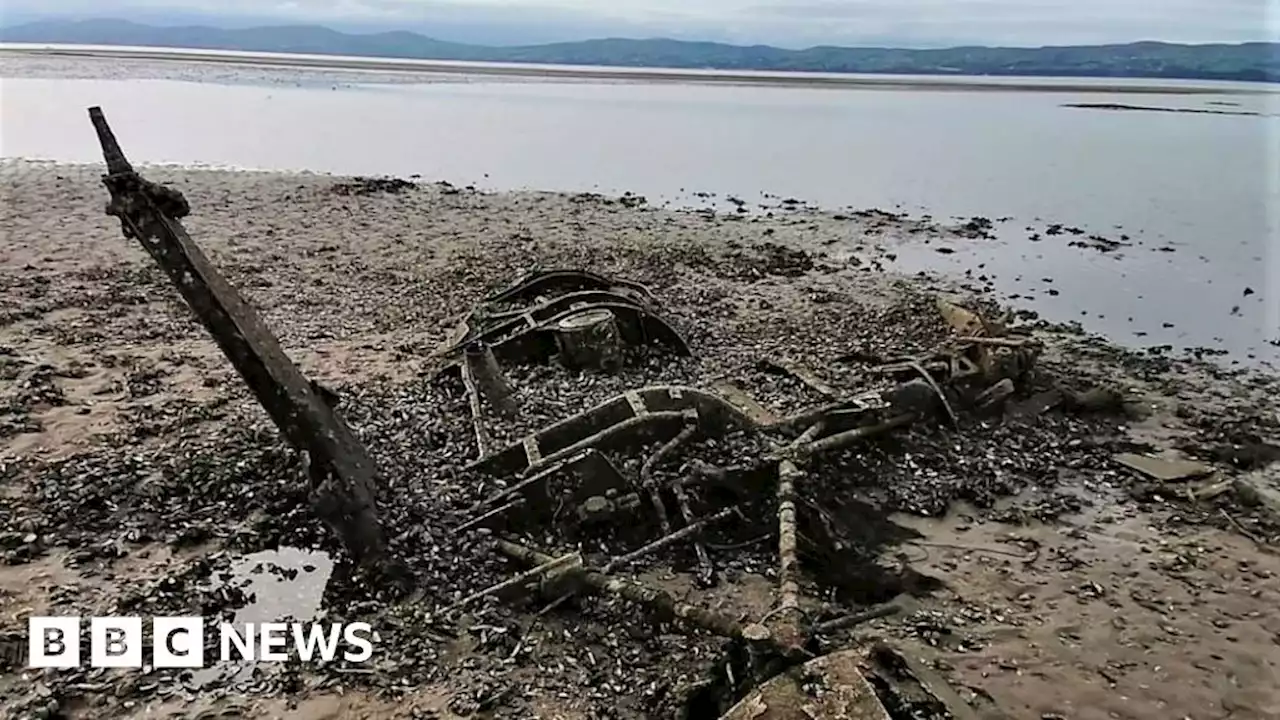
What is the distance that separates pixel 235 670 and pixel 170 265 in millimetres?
3068

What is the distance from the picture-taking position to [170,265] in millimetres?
7531

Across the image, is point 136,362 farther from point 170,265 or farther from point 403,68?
point 403,68

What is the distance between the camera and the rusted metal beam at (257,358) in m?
7.47

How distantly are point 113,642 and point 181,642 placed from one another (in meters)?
0.51

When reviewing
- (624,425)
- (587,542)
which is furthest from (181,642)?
(624,425)

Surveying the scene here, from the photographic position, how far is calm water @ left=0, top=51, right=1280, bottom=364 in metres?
19.8

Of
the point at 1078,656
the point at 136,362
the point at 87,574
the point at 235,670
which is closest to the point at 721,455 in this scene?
the point at 1078,656

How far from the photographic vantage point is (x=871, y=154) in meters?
36.9

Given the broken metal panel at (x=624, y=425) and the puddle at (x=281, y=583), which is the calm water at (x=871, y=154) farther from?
the puddle at (x=281, y=583)

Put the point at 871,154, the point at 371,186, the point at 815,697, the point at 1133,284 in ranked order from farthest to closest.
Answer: the point at 871,154, the point at 371,186, the point at 1133,284, the point at 815,697

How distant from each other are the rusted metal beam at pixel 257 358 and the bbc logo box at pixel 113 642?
4.36 feet

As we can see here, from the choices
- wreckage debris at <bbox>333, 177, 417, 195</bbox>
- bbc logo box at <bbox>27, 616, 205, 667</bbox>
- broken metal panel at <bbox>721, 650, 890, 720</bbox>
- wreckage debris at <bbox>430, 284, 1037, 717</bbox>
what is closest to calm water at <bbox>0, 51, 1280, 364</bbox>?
wreckage debris at <bbox>333, 177, 417, 195</bbox>

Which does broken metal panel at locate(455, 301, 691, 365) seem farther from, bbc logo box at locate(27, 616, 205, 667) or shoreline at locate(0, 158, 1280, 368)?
shoreline at locate(0, 158, 1280, 368)

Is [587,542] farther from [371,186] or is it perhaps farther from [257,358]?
[371,186]
